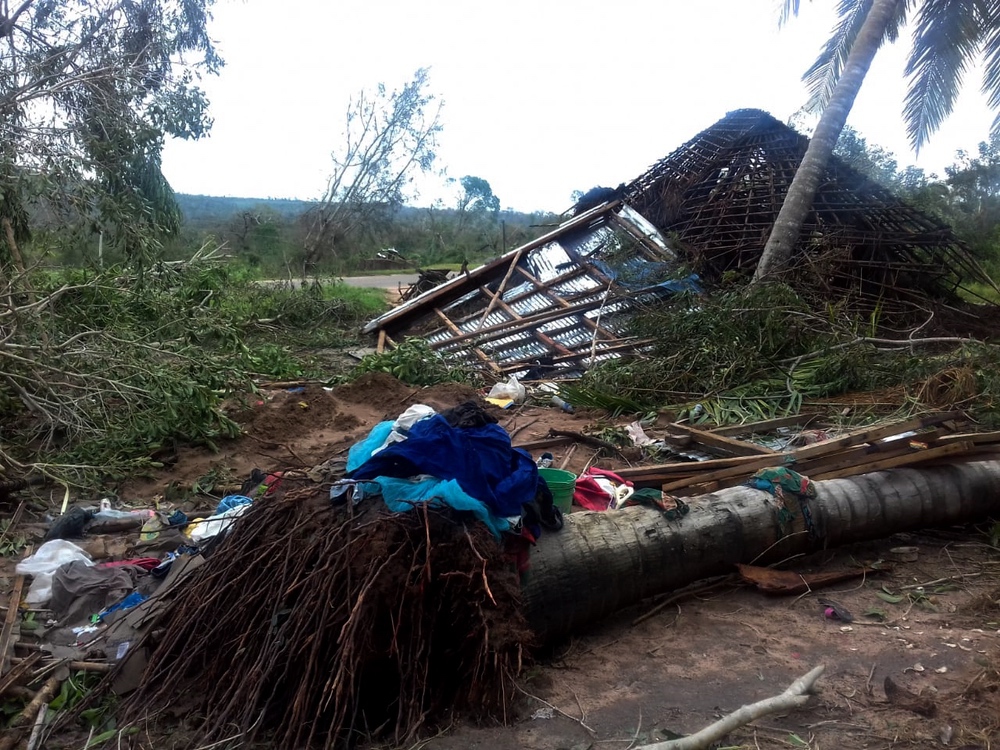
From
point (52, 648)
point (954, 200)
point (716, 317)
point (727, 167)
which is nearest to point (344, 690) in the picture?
point (52, 648)

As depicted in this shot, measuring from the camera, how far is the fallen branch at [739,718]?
2.37 metres

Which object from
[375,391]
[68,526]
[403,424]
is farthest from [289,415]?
[403,424]

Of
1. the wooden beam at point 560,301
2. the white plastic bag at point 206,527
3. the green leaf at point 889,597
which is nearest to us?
the green leaf at point 889,597

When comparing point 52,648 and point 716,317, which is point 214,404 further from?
point 716,317

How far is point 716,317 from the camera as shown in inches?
305

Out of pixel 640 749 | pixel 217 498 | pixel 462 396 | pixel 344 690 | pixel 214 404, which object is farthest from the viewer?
pixel 462 396

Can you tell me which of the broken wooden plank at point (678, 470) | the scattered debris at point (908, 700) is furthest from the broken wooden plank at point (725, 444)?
the scattered debris at point (908, 700)

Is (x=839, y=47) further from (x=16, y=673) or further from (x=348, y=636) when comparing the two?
(x=16, y=673)

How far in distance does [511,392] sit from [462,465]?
4946 millimetres

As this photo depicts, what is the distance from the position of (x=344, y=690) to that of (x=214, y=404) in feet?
14.1

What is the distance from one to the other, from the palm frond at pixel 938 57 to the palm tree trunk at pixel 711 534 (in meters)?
9.35

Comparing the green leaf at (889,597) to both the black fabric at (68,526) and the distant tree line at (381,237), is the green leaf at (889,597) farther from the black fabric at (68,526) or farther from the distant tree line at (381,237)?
the distant tree line at (381,237)

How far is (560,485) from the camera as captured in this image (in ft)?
12.1

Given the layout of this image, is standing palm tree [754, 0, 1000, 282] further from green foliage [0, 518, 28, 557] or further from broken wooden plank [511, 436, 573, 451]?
green foliage [0, 518, 28, 557]
